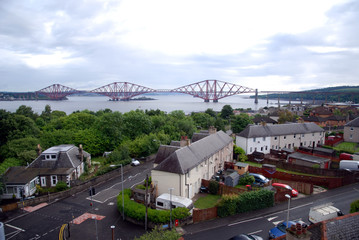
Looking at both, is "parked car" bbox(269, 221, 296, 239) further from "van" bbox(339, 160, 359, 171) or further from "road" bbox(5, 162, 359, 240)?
"van" bbox(339, 160, 359, 171)

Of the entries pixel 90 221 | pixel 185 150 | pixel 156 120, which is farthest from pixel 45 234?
pixel 156 120

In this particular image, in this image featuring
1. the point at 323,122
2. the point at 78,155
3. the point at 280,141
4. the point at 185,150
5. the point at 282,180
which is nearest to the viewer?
the point at 185,150

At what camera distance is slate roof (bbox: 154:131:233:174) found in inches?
958

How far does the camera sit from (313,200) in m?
24.5

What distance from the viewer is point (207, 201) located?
25156 millimetres

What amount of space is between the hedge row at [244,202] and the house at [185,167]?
440 cm

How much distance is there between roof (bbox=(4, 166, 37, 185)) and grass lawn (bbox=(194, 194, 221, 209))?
19900mm

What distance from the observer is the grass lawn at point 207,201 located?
2408 cm

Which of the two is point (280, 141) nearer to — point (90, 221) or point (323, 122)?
point (90, 221)

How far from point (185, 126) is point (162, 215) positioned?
38134mm

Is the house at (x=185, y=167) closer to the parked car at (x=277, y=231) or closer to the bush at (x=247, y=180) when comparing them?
the bush at (x=247, y=180)

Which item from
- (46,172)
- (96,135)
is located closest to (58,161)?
(46,172)

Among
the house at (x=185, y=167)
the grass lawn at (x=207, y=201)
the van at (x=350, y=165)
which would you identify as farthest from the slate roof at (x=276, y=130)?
the grass lawn at (x=207, y=201)

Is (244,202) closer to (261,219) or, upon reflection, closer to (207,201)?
(261,219)
